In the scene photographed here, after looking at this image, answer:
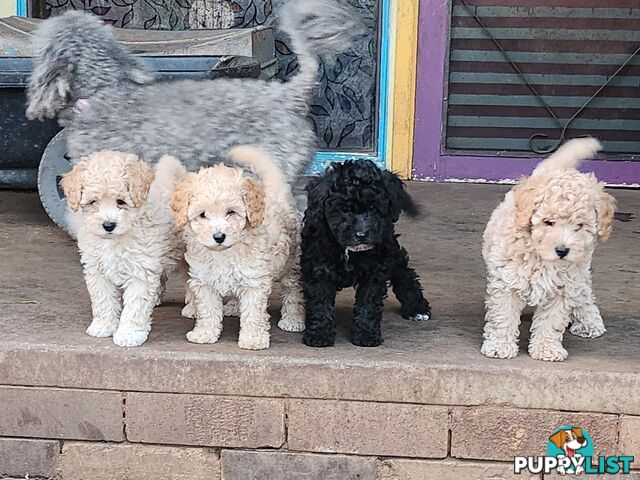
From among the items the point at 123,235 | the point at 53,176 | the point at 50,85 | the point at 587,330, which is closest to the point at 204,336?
the point at 123,235

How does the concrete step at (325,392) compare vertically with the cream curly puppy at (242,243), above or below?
below

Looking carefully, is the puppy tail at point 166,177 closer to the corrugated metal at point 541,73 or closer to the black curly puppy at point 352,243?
the black curly puppy at point 352,243

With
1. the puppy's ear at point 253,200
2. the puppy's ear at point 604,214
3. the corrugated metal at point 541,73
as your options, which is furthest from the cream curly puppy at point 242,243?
the corrugated metal at point 541,73

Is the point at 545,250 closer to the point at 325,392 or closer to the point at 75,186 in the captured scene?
the point at 325,392

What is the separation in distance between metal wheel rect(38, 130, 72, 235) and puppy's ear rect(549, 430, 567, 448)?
3.51 m

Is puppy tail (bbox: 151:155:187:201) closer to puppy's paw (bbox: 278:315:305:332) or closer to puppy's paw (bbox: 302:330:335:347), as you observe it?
puppy's paw (bbox: 278:315:305:332)

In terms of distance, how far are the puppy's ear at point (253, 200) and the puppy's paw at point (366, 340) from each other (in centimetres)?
68

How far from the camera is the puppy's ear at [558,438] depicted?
3.87m

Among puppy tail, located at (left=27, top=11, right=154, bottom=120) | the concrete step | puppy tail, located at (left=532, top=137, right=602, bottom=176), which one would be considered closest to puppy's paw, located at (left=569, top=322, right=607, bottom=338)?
the concrete step

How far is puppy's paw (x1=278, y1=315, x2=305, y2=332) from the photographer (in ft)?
14.2

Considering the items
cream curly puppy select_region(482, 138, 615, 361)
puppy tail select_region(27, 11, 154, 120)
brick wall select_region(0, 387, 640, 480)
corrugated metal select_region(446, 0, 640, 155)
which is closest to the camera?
cream curly puppy select_region(482, 138, 615, 361)

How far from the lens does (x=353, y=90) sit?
769 cm

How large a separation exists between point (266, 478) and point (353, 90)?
4.30 m

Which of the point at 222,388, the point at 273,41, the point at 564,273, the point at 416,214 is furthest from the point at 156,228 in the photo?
the point at 273,41
